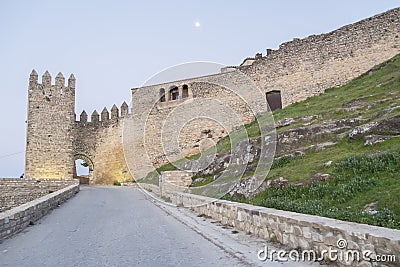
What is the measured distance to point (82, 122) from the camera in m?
37.0

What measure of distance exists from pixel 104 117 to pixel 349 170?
1269 inches

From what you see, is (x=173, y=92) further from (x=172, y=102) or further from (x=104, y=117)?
(x=104, y=117)

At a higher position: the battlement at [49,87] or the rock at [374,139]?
the battlement at [49,87]

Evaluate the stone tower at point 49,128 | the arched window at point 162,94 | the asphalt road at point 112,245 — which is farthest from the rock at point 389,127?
the stone tower at point 49,128

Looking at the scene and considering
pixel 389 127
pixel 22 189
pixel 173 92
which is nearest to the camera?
pixel 389 127

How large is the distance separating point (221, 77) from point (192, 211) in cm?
1922

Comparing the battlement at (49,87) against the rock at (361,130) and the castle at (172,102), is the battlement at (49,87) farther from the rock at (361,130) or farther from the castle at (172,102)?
the rock at (361,130)

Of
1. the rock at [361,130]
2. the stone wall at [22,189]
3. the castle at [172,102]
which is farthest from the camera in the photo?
the stone wall at [22,189]

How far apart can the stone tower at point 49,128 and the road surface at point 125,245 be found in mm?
24192

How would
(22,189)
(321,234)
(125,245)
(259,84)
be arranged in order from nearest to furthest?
(321,234) → (125,245) → (22,189) → (259,84)

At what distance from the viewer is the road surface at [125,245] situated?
496cm

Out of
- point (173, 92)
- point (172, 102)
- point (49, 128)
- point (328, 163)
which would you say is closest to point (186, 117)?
point (172, 102)

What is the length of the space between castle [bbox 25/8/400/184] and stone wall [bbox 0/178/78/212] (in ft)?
30.7

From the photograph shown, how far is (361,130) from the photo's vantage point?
35.1ft
